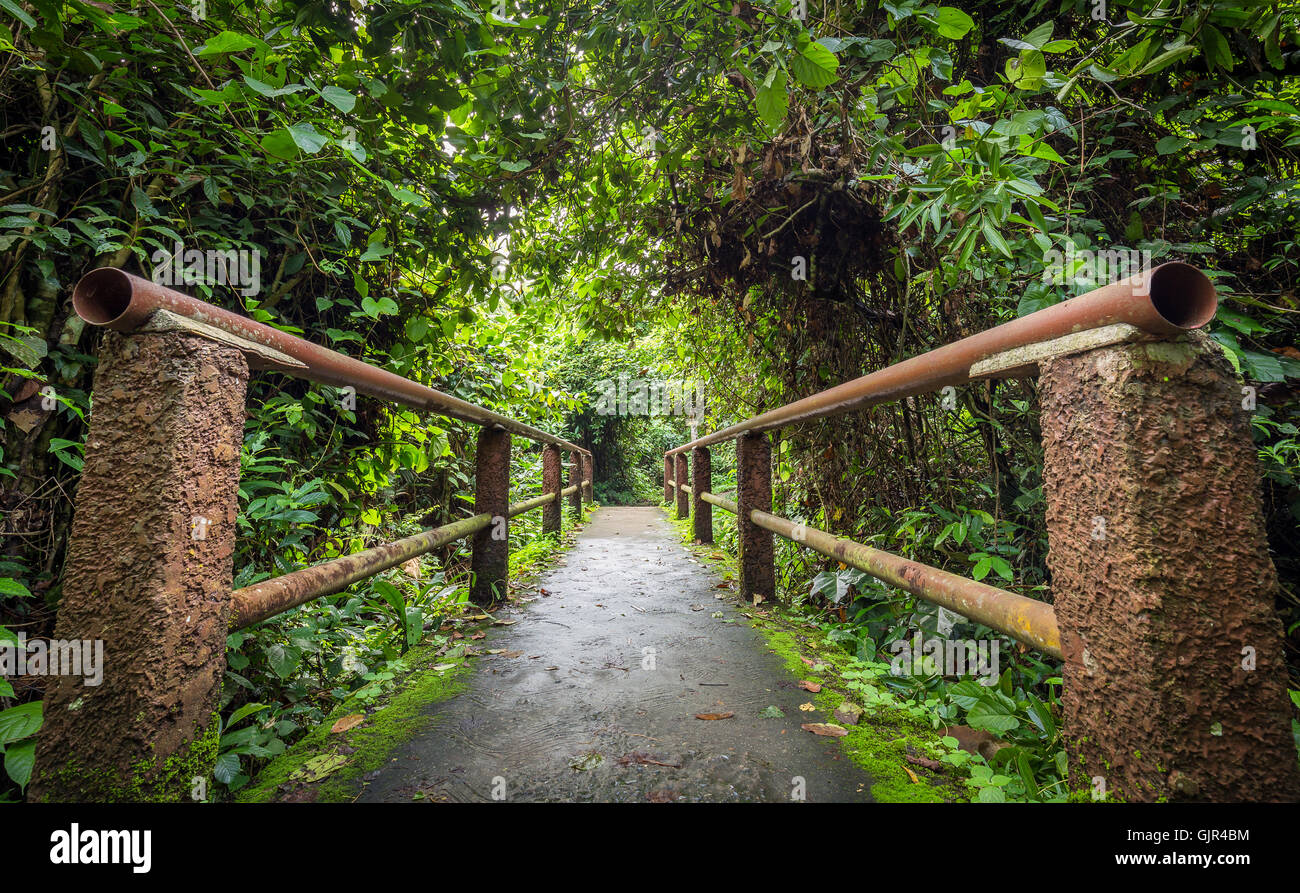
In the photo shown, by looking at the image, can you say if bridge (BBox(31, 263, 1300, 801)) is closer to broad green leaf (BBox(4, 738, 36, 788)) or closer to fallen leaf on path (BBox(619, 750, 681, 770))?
fallen leaf on path (BBox(619, 750, 681, 770))

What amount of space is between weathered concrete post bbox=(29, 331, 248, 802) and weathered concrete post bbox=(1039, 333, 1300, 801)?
4.57ft

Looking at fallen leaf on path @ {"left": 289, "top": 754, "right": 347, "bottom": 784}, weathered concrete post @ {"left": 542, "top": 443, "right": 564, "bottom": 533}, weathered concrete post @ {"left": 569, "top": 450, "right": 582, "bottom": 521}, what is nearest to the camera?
fallen leaf on path @ {"left": 289, "top": 754, "right": 347, "bottom": 784}

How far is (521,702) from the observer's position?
1.58m

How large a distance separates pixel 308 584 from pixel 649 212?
2838mm

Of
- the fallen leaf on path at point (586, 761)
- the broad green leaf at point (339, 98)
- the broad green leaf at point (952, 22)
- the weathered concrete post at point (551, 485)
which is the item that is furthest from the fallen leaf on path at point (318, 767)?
the weathered concrete post at point (551, 485)

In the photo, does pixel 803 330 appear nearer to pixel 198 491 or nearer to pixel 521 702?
pixel 521 702

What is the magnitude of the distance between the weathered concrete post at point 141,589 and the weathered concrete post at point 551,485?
4.05 meters

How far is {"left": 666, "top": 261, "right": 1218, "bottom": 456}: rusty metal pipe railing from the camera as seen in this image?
0.68m

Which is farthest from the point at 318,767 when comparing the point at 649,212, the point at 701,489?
the point at 701,489

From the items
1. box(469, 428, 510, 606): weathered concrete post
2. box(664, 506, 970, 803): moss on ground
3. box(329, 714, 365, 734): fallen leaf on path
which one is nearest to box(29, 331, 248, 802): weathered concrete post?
box(329, 714, 365, 734): fallen leaf on path

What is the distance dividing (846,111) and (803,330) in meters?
1.30

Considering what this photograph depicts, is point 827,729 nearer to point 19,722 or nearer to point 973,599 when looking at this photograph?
point 973,599

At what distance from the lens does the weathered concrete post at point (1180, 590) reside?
66cm
